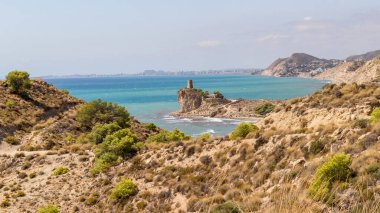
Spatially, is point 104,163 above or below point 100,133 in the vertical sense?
below

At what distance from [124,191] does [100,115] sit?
3088cm

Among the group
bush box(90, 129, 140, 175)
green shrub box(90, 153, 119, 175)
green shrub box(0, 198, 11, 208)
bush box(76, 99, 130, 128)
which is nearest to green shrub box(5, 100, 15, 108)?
bush box(76, 99, 130, 128)

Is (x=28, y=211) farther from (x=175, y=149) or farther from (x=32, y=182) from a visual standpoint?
(x=175, y=149)

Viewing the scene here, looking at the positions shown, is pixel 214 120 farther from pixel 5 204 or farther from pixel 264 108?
pixel 5 204

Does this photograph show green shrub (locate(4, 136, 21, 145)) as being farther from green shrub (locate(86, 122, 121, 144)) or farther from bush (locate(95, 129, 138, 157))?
bush (locate(95, 129, 138, 157))

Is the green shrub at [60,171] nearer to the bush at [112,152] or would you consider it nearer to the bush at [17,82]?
the bush at [112,152]

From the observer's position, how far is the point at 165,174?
2662 centimetres

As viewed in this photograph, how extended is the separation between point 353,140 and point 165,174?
13.2 m

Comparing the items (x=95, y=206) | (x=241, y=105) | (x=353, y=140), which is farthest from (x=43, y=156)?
(x=241, y=105)

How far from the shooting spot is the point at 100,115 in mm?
54438

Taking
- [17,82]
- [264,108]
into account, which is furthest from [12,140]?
[264,108]

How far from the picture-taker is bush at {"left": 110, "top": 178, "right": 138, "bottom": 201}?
25.2 m

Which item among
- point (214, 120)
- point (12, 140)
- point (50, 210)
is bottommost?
point (214, 120)

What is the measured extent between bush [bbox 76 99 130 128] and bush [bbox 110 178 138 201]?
2831cm
